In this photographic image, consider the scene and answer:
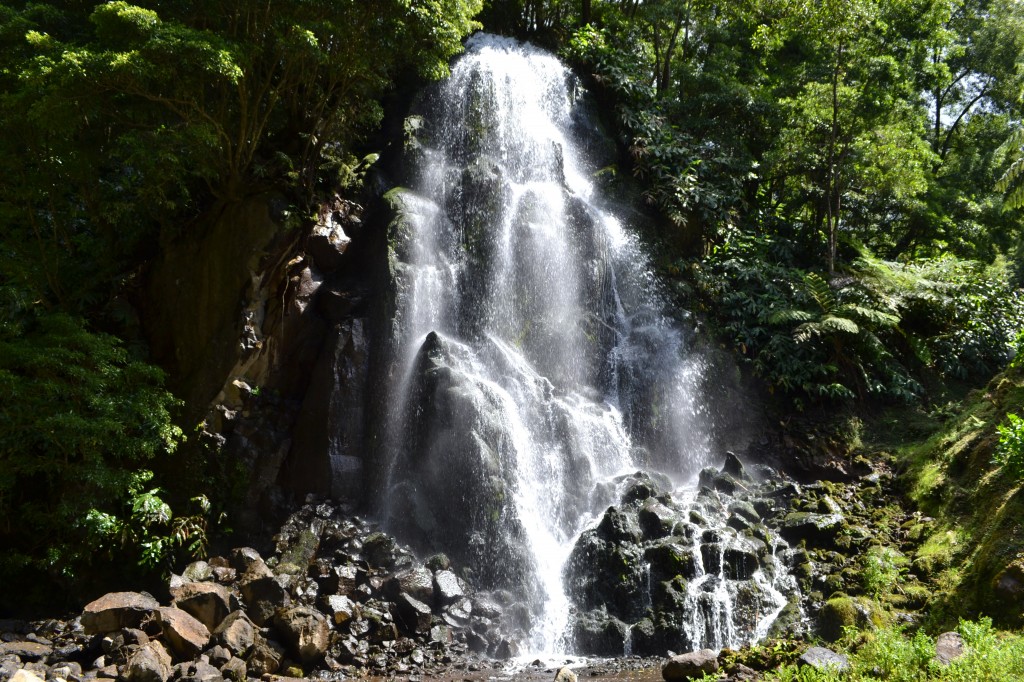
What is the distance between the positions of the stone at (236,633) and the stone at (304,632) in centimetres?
37

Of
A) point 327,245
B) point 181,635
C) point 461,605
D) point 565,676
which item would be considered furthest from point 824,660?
point 327,245

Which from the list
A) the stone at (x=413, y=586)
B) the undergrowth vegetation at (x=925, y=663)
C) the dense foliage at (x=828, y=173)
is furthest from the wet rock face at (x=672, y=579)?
the dense foliage at (x=828, y=173)

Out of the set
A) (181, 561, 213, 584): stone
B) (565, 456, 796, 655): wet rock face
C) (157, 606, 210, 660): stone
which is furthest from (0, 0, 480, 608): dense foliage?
(565, 456, 796, 655): wet rock face

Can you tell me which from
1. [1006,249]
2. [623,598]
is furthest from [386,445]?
[1006,249]

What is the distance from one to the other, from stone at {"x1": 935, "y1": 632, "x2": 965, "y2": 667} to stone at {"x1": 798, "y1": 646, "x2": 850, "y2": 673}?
78 centimetres

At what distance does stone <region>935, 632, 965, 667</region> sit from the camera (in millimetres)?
6168

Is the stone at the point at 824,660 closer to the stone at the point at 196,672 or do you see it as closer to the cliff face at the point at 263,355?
the stone at the point at 196,672

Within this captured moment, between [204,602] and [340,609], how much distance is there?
1.68 metres

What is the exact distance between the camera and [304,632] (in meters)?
8.91

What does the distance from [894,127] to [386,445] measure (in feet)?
46.4

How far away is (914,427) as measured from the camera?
13578 millimetres

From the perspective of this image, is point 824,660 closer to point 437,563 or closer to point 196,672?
point 437,563

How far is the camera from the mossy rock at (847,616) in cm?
857

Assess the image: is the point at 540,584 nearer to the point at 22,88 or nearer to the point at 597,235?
the point at 597,235
